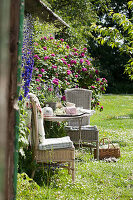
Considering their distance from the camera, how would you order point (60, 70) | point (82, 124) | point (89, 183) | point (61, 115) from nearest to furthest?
point (89, 183) < point (61, 115) < point (82, 124) < point (60, 70)

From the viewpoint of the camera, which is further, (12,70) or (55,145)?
(55,145)

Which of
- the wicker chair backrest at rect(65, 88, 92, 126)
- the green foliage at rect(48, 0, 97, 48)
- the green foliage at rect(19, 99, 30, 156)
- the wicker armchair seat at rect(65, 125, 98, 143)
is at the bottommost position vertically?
the wicker armchair seat at rect(65, 125, 98, 143)

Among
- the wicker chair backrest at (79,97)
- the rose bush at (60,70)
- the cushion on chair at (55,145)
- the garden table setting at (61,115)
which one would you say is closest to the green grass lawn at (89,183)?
the cushion on chair at (55,145)

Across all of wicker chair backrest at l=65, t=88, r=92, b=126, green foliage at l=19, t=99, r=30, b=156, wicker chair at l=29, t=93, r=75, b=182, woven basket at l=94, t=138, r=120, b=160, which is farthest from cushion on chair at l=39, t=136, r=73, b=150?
wicker chair backrest at l=65, t=88, r=92, b=126

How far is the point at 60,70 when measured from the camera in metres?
7.32

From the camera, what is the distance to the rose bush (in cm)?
659

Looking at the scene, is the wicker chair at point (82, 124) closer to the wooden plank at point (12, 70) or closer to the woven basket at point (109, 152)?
the woven basket at point (109, 152)

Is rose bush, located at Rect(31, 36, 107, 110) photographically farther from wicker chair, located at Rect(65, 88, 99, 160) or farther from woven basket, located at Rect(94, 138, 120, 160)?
woven basket, located at Rect(94, 138, 120, 160)

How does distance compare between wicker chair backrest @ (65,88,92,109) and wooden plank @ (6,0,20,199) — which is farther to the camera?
wicker chair backrest @ (65,88,92,109)

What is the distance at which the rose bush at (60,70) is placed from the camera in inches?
259

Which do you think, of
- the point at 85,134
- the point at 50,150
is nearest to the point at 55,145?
the point at 50,150

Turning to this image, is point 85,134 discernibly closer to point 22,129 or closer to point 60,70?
point 60,70

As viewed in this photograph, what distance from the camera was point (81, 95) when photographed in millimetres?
6449

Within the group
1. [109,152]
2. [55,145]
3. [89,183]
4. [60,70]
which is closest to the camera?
[55,145]
